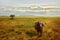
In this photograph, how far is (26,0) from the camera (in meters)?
2.41

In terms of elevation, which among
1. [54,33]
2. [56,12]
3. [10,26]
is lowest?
[54,33]

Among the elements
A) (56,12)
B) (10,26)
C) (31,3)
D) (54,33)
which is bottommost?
(54,33)

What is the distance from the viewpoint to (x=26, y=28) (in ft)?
7.64

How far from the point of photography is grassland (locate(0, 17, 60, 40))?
7.39ft

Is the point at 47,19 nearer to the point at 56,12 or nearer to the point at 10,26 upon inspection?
the point at 56,12

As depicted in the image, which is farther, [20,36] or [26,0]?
[26,0]

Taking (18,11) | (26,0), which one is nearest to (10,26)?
(18,11)

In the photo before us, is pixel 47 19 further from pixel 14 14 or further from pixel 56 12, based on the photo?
pixel 14 14

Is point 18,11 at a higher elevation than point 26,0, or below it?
below

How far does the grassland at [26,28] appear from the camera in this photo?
2254 mm

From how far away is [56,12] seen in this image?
2.40 m

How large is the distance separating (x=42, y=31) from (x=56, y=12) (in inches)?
16.1

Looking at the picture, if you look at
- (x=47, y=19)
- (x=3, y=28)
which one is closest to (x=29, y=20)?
(x=47, y=19)

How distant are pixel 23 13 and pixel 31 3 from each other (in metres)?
0.22
